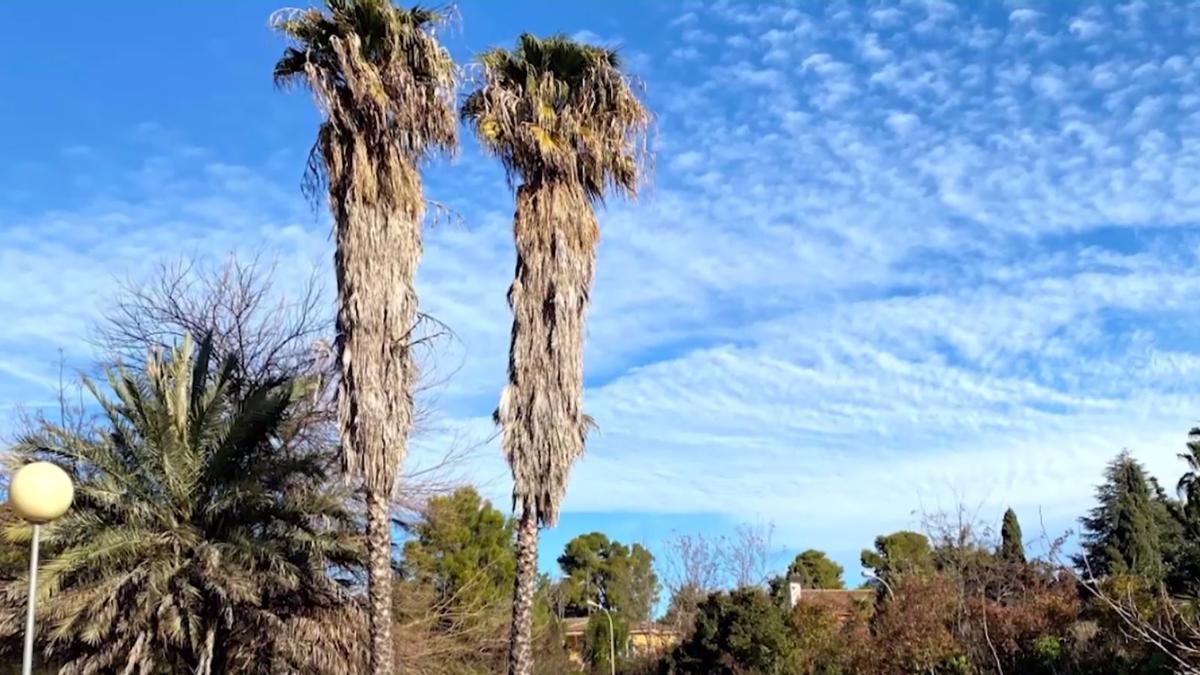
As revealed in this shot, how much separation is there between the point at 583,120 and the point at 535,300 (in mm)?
3038

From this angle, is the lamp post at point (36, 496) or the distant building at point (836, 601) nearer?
the lamp post at point (36, 496)

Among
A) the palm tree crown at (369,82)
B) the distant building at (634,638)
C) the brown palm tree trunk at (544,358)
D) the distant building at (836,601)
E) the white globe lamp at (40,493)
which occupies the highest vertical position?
the palm tree crown at (369,82)

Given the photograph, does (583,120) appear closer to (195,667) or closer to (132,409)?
(132,409)

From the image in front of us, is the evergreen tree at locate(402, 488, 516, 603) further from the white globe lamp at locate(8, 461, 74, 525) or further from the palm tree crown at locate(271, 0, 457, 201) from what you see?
the white globe lamp at locate(8, 461, 74, 525)

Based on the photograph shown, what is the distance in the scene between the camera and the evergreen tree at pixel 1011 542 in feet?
115

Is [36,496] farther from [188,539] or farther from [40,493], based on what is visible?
[188,539]

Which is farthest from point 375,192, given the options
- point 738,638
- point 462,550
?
point 738,638

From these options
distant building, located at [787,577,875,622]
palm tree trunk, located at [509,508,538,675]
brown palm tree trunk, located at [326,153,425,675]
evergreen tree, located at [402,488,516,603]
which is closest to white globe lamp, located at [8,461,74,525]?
brown palm tree trunk, located at [326,153,425,675]

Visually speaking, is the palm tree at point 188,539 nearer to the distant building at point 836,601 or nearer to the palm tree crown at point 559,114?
the palm tree crown at point 559,114

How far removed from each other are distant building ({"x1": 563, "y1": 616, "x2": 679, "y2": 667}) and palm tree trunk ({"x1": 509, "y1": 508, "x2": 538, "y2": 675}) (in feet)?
115

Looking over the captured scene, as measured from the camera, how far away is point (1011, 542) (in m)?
41.8

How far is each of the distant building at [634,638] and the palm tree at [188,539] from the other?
3489 cm

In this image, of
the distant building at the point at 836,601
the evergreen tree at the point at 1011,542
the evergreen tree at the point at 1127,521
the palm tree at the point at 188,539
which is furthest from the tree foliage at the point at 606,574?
the palm tree at the point at 188,539

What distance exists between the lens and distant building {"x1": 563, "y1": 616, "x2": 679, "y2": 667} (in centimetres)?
→ 5550
